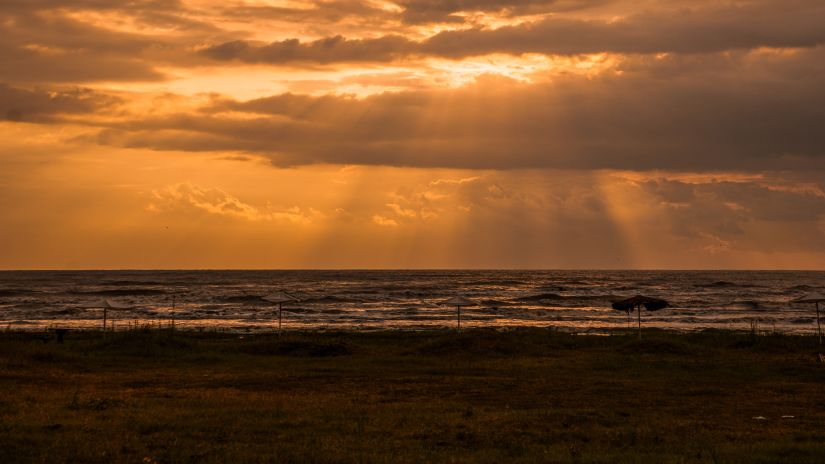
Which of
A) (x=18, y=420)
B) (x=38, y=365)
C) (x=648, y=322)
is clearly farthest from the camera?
(x=648, y=322)

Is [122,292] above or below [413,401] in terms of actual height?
above

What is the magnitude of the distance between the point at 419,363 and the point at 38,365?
1417 centimetres

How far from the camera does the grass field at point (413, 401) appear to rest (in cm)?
Answer: 1473

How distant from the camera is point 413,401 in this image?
21.8 m

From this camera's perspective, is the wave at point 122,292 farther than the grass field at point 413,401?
Yes

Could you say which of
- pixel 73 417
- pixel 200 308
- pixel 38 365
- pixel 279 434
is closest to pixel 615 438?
pixel 279 434

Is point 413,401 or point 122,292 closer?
point 413,401

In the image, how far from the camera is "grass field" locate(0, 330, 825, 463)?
1473 cm

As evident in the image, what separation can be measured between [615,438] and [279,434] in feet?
22.1

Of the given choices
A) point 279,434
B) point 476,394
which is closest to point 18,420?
point 279,434

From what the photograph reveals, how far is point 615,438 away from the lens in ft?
52.7

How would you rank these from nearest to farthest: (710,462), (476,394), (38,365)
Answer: (710,462) < (476,394) < (38,365)

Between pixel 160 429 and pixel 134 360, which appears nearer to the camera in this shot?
pixel 160 429

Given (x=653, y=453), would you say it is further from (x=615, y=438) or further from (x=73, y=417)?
(x=73, y=417)
